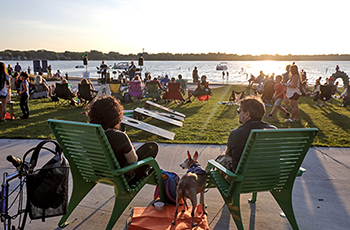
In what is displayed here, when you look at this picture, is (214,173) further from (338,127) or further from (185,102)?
(185,102)

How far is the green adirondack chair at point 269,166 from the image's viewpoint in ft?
7.68

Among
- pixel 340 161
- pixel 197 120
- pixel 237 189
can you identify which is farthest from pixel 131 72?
pixel 237 189

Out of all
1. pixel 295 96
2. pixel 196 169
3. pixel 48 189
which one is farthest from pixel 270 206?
pixel 295 96

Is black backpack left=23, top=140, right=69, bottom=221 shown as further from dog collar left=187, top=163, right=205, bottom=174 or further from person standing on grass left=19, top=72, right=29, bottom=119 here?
person standing on grass left=19, top=72, right=29, bottom=119

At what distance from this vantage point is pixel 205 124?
8148 mm

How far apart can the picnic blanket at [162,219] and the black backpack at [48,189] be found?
0.91 metres

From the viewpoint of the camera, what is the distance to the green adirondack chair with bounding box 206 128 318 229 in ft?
7.68

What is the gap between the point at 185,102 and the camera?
13398 mm

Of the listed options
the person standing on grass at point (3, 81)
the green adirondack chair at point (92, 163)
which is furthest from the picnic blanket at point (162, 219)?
the person standing on grass at point (3, 81)

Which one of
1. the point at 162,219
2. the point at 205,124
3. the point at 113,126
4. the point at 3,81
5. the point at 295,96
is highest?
the point at 3,81

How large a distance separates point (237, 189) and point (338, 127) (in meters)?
6.77

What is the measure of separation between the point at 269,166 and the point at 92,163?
5.68 feet

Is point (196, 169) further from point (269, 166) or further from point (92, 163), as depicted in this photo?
point (92, 163)

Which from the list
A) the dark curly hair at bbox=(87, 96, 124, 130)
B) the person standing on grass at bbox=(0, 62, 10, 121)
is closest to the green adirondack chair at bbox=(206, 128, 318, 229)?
the dark curly hair at bbox=(87, 96, 124, 130)
